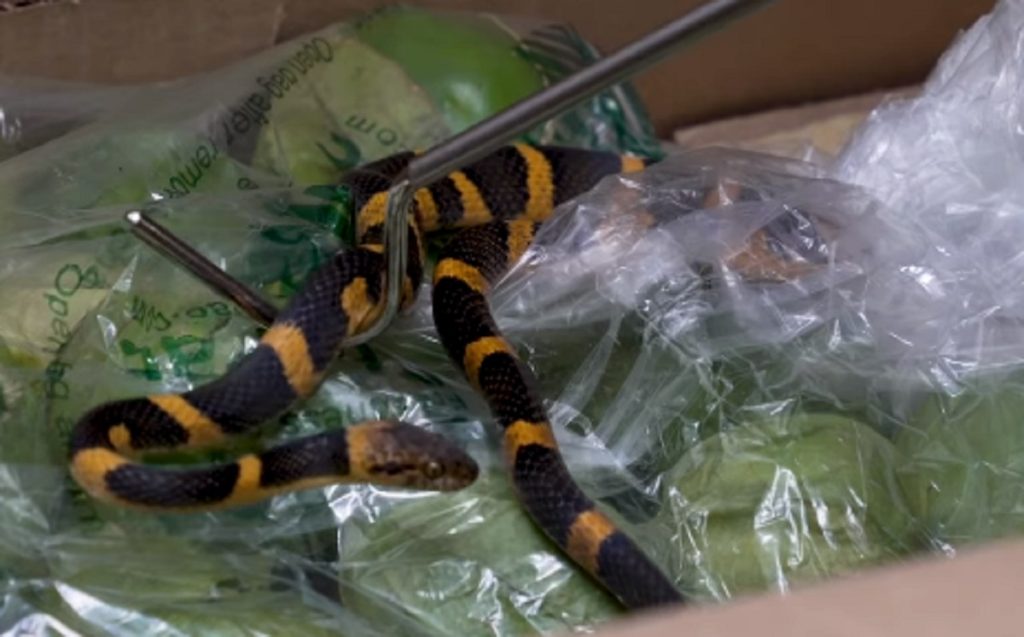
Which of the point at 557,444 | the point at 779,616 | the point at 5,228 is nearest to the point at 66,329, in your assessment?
the point at 5,228

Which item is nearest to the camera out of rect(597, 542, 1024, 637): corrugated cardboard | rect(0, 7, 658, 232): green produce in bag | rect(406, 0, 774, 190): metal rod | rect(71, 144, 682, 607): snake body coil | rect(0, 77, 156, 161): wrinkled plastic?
rect(597, 542, 1024, 637): corrugated cardboard

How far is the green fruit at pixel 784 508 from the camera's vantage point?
876 mm

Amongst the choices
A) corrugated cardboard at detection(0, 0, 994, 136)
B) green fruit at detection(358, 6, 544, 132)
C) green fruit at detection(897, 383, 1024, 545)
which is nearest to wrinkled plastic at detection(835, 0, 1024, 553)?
green fruit at detection(897, 383, 1024, 545)

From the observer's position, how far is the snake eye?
0.86 metres

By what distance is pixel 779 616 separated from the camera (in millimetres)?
522

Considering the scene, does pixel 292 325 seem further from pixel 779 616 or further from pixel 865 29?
pixel 865 29

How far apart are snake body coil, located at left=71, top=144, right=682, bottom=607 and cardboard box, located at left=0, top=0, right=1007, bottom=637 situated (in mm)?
430

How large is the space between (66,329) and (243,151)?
0.32 meters

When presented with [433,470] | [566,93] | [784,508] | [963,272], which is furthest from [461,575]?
[963,272]

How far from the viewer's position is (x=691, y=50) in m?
1.49

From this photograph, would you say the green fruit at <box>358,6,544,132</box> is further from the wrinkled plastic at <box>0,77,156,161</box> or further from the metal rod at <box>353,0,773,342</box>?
the metal rod at <box>353,0,773,342</box>

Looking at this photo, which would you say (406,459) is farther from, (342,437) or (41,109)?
(41,109)

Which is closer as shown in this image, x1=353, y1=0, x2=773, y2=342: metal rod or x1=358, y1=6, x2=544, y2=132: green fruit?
x1=353, y1=0, x2=773, y2=342: metal rod

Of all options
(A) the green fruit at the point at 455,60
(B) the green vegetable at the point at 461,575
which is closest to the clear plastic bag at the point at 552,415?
(B) the green vegetable at the point at 461,575
